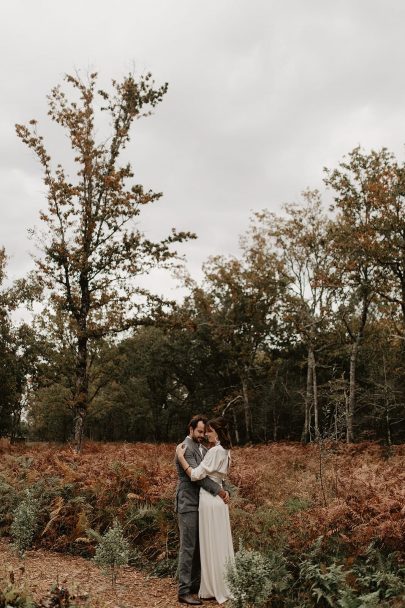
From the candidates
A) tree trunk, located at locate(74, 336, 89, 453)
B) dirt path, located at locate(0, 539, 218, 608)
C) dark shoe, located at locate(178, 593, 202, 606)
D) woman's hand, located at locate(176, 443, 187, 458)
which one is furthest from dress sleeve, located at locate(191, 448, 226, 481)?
tree trunk, located at locate(74, 336, 89, 453)

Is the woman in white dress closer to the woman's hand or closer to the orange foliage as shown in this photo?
the woman's hand

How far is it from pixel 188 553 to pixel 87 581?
1.77 m

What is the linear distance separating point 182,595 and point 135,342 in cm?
3739

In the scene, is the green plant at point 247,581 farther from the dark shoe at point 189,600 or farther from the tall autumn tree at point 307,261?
the tall autumn tree at point 307,261

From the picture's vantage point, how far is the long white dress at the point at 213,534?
679 cm

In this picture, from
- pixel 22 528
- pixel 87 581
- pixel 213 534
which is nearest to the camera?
pixel 213 534

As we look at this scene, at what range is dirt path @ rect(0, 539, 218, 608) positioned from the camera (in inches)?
266

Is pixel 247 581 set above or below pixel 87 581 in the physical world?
above

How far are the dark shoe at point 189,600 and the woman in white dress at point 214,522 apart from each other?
142 mm

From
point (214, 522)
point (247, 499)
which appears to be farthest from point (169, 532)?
point (214, 522)

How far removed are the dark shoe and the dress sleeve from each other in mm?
1453

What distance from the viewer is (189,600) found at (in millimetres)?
6699

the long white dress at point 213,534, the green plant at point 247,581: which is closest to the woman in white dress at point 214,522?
the long white dress at point 213,534

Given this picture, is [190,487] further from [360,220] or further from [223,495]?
[360,220]
